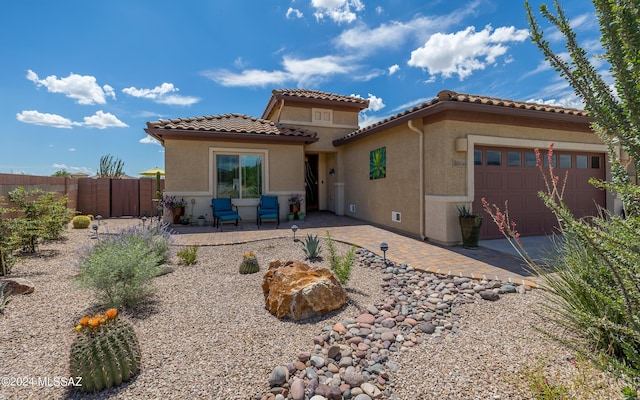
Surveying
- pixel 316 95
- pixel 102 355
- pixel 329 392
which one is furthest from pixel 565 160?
pixel 102 355

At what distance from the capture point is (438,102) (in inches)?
255

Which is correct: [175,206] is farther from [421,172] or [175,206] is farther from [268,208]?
[421,172]

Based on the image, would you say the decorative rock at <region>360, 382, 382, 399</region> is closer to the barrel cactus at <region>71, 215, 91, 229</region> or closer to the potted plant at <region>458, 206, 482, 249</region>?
the potted plant at <region>458, 206, 482, 249</region>

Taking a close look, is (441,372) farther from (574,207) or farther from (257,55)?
(257,55)

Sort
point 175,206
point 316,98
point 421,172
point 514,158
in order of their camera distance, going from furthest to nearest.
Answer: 1. point 316,98
2. point 175,206
3. point 514,158
4. point 421,172

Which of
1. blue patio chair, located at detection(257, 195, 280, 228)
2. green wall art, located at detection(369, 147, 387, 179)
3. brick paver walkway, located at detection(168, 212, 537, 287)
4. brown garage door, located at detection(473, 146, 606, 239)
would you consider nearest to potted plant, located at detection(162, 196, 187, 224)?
brick paver walkway, located at detection(168, 212, 537, 287)

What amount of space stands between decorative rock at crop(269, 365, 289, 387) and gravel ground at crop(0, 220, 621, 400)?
61mm

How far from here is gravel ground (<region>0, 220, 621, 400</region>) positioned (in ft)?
7.37

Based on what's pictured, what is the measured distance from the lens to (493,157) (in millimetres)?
7465

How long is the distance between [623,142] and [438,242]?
19.0 feet

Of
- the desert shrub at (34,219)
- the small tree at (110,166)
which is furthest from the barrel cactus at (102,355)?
the small tree at (110,166)

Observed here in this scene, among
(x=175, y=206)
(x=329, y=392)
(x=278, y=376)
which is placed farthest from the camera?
(x=175, y=206)

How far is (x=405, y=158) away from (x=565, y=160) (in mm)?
4792

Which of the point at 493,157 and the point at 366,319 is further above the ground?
the point at 493,157
